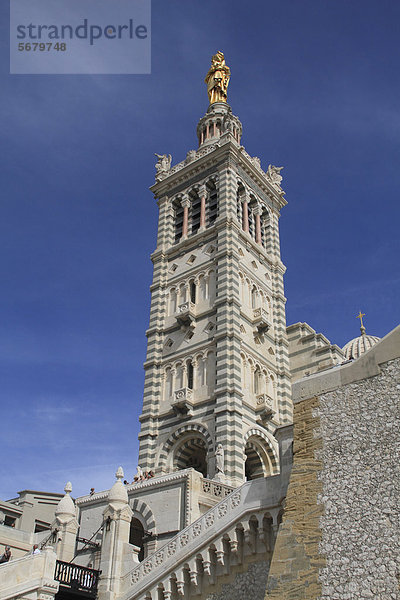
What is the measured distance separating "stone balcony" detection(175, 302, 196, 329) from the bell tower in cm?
10

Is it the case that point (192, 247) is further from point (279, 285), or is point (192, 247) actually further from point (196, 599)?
point (196, 599)

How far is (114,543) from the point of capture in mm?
19438

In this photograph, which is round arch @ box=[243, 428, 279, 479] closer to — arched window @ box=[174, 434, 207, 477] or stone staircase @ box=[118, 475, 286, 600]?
arched window @ box=[174, 434, 207, 477]

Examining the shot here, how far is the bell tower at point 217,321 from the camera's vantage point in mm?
30469

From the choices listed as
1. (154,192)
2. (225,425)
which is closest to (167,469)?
(225,425)

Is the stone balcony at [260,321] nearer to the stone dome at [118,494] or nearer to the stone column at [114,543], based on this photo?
the stone column at [114,543]

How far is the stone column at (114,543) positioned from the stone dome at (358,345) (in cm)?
2438

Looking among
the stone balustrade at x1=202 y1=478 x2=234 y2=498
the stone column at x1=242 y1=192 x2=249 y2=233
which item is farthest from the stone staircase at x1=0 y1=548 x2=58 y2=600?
the stone column at x1=242 y1=192 x2=249 y2=233

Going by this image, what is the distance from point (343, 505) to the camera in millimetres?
13531

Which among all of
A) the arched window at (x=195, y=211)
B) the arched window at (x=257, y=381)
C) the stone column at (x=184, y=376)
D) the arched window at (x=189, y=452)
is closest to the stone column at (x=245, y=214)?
the arched window at (x=195, y=211)

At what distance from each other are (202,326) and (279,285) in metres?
7.37

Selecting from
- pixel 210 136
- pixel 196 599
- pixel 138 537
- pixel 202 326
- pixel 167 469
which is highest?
pixel 210 136

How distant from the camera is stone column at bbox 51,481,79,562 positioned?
20938 mm

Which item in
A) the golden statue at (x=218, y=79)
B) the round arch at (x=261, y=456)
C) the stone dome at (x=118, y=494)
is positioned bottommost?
the stone dome at (x=118, y=494)
